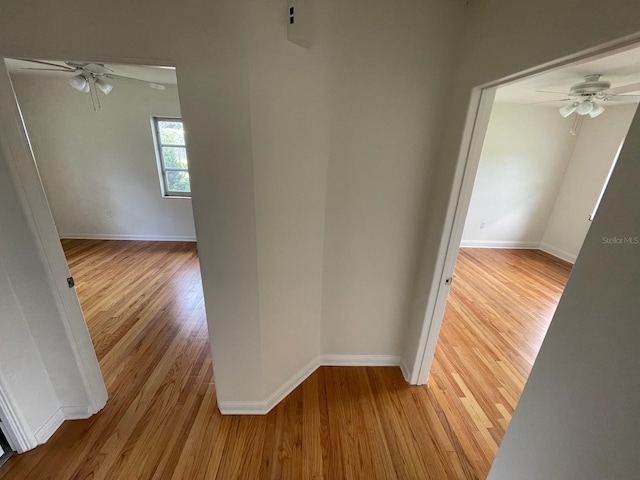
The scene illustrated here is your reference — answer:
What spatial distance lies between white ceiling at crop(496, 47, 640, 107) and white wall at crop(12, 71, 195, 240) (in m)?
4.57

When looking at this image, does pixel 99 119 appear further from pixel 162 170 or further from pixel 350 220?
pixel 350 220

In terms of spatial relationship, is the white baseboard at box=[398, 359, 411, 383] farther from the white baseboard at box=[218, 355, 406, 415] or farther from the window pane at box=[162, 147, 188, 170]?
the window pane at box=[162, 147, 188, 170]

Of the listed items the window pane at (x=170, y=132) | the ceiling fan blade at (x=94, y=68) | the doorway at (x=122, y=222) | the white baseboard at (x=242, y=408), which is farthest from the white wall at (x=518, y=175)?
the ceiling fan blade at (x=94, y=68)

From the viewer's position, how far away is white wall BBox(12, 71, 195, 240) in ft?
12.5

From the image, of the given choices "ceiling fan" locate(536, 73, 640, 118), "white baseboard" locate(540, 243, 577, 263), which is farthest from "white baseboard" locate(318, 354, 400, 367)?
"white baseboard" locate(540, 243, 577, 263)

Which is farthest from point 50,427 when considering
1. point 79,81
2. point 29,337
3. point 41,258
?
point 79,81

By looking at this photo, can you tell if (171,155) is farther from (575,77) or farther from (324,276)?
(575,77)

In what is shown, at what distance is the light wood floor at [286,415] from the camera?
1.40 meters

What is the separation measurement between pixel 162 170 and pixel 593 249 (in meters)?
5.09

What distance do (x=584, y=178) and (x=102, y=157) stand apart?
7.73 metres

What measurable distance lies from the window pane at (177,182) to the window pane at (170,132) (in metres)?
0.50

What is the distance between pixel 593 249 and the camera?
2.43ft

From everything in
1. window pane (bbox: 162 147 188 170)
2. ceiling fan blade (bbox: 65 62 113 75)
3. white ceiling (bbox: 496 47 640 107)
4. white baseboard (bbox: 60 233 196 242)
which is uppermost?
white ceiling (bbox: 496 47 640 107)

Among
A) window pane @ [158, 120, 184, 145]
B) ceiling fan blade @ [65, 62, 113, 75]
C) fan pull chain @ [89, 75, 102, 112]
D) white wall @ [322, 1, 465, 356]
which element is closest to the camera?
white wall @ [322, 1, 465, 356]
